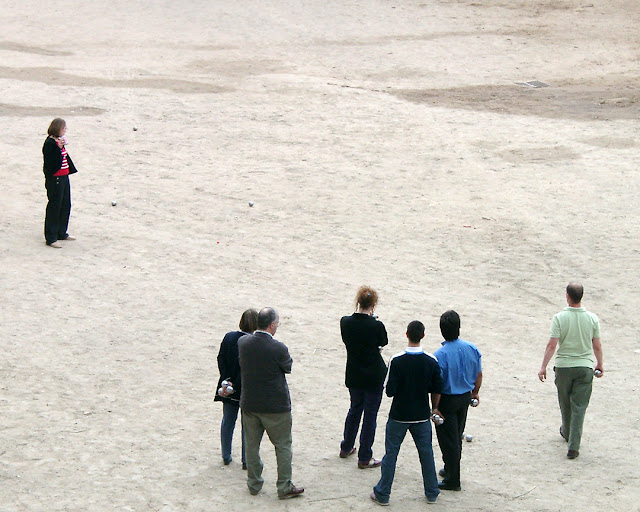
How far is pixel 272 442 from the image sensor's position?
756cm

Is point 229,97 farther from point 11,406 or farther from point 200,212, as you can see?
point 11,406

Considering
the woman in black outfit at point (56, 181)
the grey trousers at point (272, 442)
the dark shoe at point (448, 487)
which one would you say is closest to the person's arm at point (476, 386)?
the dark shoe at point (448, 487)

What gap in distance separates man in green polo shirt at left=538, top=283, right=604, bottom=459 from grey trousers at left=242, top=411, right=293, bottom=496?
2.67m

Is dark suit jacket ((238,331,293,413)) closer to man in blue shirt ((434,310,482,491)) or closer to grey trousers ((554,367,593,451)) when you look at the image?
man in blue shirt ((434,310,482,491))

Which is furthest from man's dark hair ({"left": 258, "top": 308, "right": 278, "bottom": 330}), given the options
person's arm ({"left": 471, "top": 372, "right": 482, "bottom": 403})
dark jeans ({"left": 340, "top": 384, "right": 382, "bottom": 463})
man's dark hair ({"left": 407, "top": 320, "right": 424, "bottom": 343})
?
person's arm ({"left": 471, "top": 372, "right": 482, "bottom": 403})

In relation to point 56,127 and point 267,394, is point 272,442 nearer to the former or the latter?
point 267,394

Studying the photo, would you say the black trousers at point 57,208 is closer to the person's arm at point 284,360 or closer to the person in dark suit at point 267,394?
the person in dark suit at point 267,394

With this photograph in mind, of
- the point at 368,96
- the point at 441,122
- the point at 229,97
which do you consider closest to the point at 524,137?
the point at 441,122

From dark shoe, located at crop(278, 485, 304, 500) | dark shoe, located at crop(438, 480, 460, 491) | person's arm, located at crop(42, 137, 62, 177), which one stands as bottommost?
dark shoe, located at crop(278, 485, 304, 500)

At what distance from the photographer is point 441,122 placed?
20578 mm

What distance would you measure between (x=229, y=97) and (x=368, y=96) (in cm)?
346

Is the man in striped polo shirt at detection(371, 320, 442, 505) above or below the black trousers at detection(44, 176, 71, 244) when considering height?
below

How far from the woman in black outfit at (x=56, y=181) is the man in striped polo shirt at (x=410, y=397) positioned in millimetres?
7693

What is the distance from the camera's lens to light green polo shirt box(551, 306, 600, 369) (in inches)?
339
